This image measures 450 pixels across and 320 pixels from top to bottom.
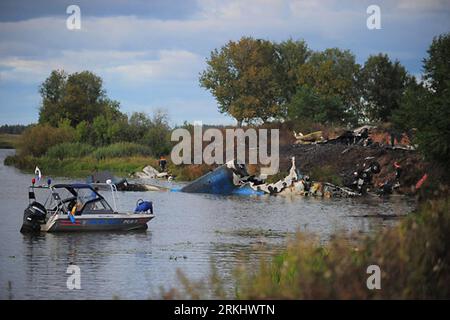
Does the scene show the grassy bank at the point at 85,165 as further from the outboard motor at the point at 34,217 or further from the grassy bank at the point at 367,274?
the grassy bank at the point at 367,274

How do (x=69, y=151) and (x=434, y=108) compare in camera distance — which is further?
(x=69, y=151)

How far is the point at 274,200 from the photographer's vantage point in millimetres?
47000

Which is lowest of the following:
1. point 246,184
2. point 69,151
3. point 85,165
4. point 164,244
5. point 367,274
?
point 85,165

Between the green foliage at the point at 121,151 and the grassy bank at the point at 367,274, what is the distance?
209 ft

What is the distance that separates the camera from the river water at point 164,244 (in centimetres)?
2048

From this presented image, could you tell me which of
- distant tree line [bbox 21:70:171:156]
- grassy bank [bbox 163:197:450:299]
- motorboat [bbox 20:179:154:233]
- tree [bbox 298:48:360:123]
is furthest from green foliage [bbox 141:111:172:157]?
grassy bank [bbox 163:197:450:299]

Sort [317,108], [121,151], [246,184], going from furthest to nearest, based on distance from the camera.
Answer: [317,108]
[121,151]
[246,184]

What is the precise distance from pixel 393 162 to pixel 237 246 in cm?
2685

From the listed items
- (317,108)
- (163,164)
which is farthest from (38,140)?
(317,108)

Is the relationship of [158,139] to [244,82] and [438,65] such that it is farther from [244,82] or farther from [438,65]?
[438,65]

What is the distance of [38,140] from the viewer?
87.1 meters

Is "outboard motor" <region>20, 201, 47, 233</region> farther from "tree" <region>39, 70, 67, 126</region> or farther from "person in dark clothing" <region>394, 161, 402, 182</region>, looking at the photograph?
"tree" <region>39, 70, 67, 126</region>

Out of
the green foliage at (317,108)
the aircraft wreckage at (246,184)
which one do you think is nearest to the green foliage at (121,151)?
the green foliage at (317,108)

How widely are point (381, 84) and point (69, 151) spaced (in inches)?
1361
